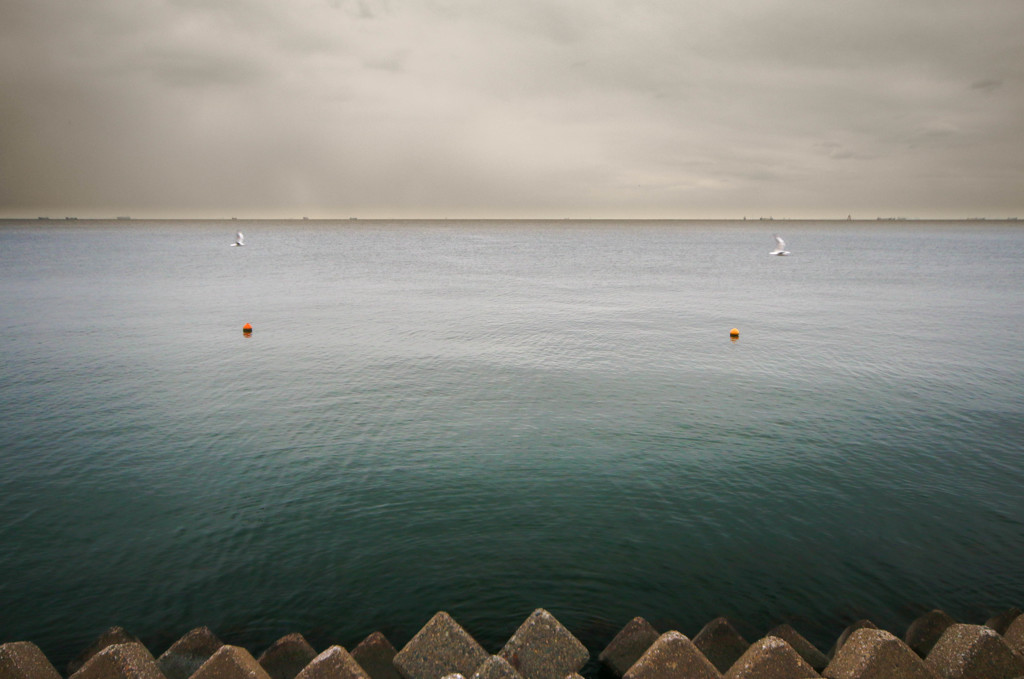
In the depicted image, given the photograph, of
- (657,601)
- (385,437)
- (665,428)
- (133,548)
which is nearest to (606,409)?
(665,428)

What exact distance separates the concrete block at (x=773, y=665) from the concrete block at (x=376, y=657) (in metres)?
5.93

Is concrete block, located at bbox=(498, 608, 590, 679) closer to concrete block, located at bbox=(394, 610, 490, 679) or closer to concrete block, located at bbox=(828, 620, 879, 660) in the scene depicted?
concrete block, located at bbox=(394, 610, 490, 679)

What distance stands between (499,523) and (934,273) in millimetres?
117294

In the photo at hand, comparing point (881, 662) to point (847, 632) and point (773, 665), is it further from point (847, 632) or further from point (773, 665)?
point (847, 632)

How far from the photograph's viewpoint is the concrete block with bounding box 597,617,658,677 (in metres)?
11.9

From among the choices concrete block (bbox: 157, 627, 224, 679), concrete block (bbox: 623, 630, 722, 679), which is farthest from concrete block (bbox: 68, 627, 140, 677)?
concrete block (bbox: 623, 630, 722, 679)

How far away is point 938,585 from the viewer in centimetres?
1547

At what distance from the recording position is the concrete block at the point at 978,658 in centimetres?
1040

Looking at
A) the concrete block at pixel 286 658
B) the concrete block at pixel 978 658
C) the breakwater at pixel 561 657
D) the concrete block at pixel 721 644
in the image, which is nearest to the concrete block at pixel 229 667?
the breakwater at pixel 561 657

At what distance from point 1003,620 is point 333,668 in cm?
1318

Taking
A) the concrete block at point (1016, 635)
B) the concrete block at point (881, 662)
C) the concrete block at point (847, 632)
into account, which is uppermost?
the concrete block at point (881, 662)

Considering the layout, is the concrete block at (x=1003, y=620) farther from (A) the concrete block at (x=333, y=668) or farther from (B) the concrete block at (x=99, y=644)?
(B) the concrete block at (x=99, y=644)

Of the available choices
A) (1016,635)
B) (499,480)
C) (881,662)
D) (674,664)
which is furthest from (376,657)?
(1016,635)

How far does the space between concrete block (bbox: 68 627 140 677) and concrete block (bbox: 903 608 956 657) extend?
15214 millimetres
